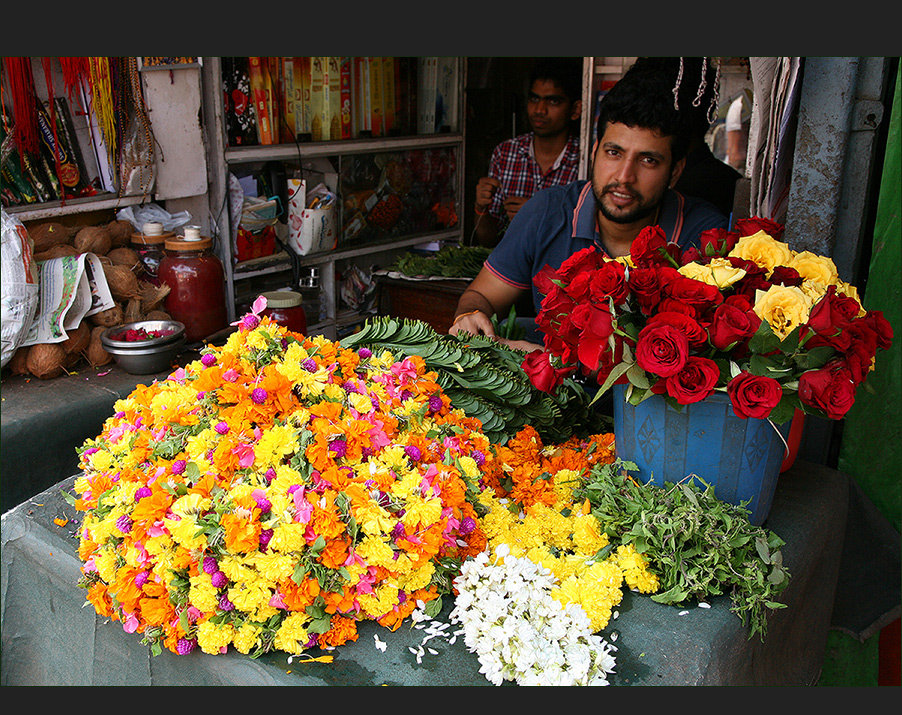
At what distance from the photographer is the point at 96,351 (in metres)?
3.42

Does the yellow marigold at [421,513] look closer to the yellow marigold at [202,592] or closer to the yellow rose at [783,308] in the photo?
the yellow marigold at [202,592]

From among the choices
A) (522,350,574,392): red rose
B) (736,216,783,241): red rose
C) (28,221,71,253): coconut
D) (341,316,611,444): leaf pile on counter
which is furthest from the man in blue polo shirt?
(28,221,71,253): coconut

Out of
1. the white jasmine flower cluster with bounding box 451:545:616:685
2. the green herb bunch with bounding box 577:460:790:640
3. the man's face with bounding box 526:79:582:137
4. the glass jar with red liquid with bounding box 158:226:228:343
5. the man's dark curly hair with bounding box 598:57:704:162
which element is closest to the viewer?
the white jasmine flower cluster with bounding box 451:545:616:685

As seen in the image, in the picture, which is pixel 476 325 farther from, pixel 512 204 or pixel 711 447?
pixel 512 204

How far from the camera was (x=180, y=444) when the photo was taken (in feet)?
5.20

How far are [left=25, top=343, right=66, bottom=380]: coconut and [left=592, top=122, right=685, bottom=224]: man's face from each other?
244cm

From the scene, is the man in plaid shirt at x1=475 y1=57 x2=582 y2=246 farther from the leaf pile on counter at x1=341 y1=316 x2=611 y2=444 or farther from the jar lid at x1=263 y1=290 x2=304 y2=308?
the leaf pile on counter at x1=341 y1=316 x2=611 y2=444

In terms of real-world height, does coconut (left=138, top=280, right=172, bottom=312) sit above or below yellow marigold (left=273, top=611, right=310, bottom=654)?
above

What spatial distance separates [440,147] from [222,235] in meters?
2.07

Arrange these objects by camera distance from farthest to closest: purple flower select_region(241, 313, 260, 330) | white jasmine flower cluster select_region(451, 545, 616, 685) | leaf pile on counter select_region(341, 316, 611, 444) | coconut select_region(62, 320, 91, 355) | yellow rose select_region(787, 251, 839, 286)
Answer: coconut select_region(62, 320, 91, 355), leaf pile on counter select_region(341, 316, 611, 444), purple flower select_region(241, 313, 260, 330), yellow rose select_region(787, 251, 839, 286), white jasmine flower cluster select_region(451, 545, 616, 685)

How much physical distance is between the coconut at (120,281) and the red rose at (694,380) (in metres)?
2.92

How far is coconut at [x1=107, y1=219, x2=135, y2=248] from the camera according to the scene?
3.73 metres

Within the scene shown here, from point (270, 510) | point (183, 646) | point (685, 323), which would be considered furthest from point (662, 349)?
point (183, 646)

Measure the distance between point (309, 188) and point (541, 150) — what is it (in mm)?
1577
